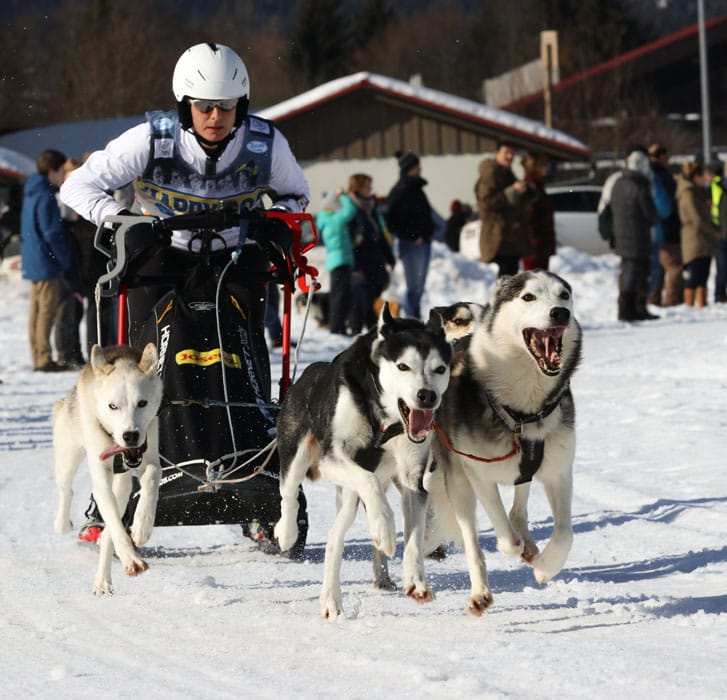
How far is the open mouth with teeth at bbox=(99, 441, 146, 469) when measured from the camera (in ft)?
14.4

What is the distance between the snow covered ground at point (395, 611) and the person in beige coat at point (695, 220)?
726 centimetres

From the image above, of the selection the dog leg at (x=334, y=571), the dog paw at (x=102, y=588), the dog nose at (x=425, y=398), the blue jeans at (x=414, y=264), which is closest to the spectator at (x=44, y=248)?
the blue jeans at (x=414, y=264)

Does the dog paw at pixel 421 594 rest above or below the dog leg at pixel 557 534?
below

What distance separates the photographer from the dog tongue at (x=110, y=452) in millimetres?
4416

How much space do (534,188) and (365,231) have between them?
154 centimetres

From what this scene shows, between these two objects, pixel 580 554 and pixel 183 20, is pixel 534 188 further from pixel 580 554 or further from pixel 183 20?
pixel 183 20

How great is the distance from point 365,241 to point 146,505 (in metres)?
8.52

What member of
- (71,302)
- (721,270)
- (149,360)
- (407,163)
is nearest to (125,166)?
(149,360)

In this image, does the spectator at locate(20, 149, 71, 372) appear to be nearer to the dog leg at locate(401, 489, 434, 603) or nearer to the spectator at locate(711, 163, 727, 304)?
the spectator at locate(711, 163, 727, 304)

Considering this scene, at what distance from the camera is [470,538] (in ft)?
13.6

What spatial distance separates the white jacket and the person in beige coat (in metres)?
9.94

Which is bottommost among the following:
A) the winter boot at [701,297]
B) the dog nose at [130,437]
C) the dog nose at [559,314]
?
the dog nose at [130,437]

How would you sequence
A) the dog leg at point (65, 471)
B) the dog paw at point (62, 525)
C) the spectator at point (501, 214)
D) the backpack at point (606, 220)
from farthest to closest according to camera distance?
1. the backpack at point (606, 220)
2. the spectator at point (501, 214)
3. the dog paw at point (62, 525)
4. the dog leg at point (65, 471)

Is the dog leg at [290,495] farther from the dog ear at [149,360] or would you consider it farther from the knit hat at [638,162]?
the knit hat at [638,162]
